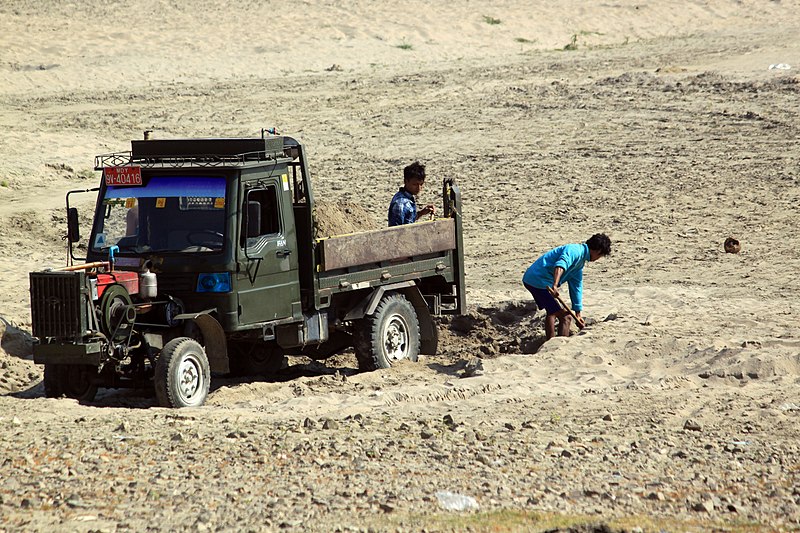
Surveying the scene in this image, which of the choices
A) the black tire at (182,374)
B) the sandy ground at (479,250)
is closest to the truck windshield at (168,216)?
the black tire at (182,374)

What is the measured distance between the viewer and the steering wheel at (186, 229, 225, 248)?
35.1 ft

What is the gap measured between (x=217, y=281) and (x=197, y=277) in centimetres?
17

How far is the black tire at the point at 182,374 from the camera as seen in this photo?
33.1 feet

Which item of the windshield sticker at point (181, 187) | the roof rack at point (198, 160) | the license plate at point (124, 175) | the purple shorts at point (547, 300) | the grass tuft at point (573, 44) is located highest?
the grass tuft at point (573, 44)

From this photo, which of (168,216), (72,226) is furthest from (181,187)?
(72,226)

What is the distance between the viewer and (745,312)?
1406 cm

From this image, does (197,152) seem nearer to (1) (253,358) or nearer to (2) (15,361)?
(1) (253,358)

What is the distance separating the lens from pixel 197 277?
10656 mm

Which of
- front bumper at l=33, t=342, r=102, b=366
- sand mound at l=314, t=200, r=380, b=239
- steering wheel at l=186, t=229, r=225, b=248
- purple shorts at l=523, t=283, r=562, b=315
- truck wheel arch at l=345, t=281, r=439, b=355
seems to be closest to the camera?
front bumper at l=33, t=342, r=102, b=366

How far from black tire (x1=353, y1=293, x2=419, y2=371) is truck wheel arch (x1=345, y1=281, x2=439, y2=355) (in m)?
0.10

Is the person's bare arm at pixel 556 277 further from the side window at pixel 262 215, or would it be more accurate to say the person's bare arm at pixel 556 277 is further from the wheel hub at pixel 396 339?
the side window at pixel 262 215

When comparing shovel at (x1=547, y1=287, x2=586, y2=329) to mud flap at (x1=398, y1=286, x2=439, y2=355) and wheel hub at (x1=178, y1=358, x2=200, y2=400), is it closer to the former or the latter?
mud flap at (x1=398, y1=286, x2=439, y2=355)

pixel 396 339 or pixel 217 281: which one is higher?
pixel 217 281

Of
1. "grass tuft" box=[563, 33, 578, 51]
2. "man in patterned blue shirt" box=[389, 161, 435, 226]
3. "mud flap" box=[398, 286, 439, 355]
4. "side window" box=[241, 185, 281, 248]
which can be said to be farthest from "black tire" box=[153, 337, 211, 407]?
"grass tuft" box=[563, 33, 578, 51]
